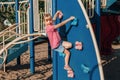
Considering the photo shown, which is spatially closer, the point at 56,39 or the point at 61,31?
the point at 56,39

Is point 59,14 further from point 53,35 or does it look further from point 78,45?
point 78,45

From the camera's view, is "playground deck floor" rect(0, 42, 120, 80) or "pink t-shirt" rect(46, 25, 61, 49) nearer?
"pink t-shirt" rect(46, 25, 61, 49)

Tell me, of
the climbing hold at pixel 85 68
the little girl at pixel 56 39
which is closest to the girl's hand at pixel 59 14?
the little girl at pixel 56 39

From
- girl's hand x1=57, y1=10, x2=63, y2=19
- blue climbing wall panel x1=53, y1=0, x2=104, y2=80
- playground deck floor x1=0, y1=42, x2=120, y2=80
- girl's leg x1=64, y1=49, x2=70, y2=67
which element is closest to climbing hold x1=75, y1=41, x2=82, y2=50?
blue climbing wall panel x1=53, y1=0, x2=104, y2=80

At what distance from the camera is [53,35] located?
18.4 feet

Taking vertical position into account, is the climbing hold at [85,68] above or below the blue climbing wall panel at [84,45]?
below

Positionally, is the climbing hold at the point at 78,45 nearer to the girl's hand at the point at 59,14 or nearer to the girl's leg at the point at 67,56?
the girl's leg at the point at 67,56

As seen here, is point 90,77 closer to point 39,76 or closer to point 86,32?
point 86,32

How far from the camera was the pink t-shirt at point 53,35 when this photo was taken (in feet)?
18.3

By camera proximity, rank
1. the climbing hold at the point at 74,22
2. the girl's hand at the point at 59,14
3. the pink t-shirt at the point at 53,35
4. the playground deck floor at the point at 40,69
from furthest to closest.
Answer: the playground deck floor at the point at 40,69 < the girl's hand at the point at 59,14 < the climbing hold at the point at 74,22 < the pink t-shirt at the point at 53,35

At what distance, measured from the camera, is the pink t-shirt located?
18.3 ft

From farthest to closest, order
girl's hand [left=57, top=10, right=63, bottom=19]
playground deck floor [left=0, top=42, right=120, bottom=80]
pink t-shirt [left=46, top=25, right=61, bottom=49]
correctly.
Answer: playground deck floor [left=0, top=42, right=120, bottom=80], girl's hand [left=57, top=10, right=63, bottom=19], pink t-shirt [left=46, top=25, right=61, bottom=49]

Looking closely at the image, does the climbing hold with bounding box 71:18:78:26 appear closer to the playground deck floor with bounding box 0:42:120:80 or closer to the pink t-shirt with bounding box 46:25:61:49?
the pink t-shirt with bounding box 46:25:61:49

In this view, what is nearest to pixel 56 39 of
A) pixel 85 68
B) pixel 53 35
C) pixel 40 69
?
pixel 53 35
